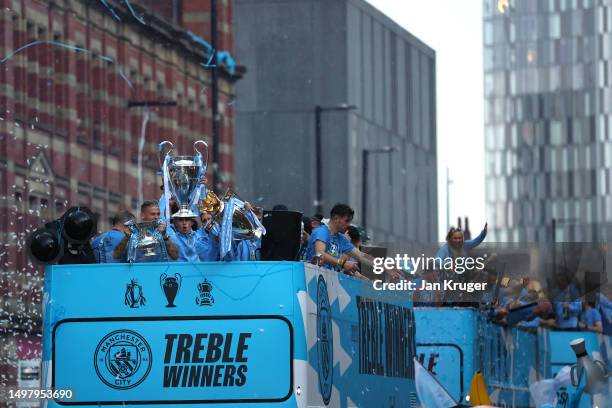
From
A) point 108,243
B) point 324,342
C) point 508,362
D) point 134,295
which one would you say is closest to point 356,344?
point 324,342

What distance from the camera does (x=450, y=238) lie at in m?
24.5

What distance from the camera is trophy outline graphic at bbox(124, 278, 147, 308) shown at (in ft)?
47.1

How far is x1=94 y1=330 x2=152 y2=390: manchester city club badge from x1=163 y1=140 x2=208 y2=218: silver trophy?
1018 millimetres

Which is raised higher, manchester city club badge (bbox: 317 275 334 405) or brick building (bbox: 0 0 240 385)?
brick building (bbox: 0 0 240 385)

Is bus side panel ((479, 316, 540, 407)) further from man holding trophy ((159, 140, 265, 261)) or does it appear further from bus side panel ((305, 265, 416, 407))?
man holding trophy ((159, 140, 265, 261))

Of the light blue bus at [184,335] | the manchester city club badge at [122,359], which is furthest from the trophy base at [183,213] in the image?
the manchester city club badge at [122,359]

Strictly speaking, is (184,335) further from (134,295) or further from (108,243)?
(108,243)

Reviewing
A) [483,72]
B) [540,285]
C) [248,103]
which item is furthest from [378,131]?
[540,285]

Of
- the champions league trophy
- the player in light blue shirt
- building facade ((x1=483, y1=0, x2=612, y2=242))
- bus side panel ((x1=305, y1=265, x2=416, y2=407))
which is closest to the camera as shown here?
bus side panel ((x1=305, y1=265, x2=416, y2=407))

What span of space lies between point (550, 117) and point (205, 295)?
170744 mm

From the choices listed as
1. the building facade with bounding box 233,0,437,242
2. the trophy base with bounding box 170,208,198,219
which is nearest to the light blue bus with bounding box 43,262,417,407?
the trophy base with bounding box 170,208,198,219

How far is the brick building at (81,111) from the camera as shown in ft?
163

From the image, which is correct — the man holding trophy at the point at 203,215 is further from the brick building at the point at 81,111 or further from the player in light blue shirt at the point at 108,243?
the brick building at the point at 81,111

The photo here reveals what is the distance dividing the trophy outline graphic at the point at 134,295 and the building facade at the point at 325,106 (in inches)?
3721
